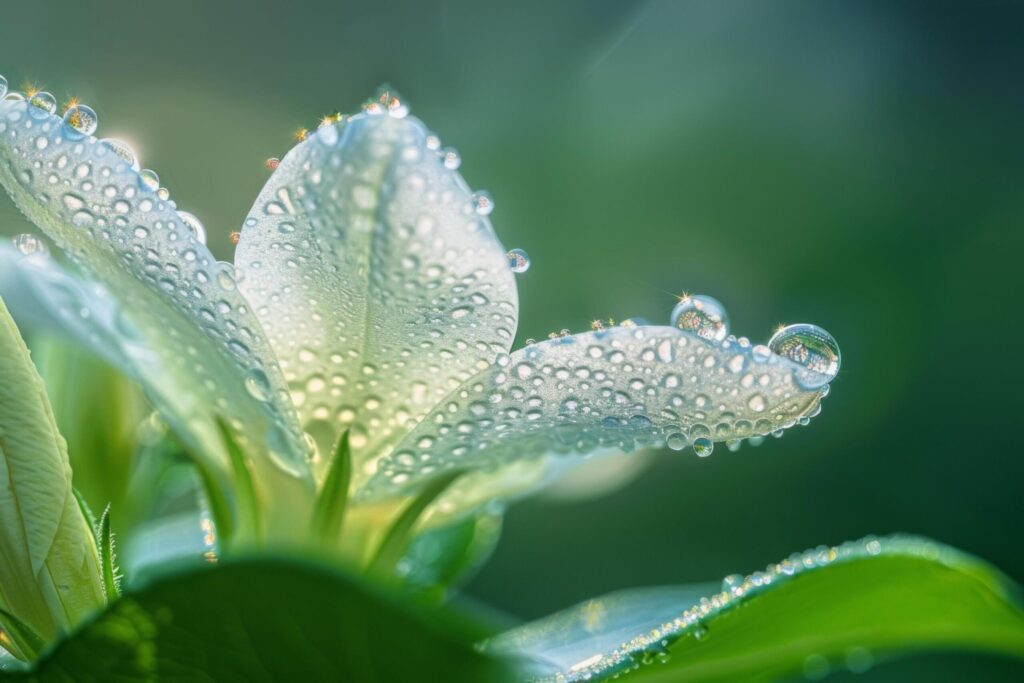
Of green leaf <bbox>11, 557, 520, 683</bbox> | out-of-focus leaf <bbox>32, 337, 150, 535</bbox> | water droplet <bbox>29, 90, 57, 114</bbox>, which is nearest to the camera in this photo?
green leaf <bbox>11, 557, 520, 683</bbox>

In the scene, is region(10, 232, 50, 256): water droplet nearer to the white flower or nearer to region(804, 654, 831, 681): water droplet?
the white flower

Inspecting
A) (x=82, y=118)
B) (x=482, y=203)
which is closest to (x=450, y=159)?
(x=482, y=203)

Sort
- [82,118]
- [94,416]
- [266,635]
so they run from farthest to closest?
[94,416], [82,118], [266,635]

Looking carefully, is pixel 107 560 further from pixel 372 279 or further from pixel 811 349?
pixel 811 349

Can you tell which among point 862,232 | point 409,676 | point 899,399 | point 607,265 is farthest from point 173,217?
point 862,232

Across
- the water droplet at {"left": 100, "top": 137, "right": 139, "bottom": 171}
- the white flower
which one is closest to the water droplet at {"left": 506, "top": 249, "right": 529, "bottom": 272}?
the white flower

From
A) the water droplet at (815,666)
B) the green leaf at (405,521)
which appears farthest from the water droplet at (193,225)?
the water droplet at (815,666)
